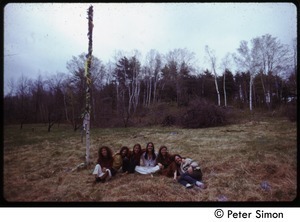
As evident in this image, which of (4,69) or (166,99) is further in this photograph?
(166,99)

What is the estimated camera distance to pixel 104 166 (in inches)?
198

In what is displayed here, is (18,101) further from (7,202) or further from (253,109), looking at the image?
(253,109)

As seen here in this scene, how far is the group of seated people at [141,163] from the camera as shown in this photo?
15.9 feet

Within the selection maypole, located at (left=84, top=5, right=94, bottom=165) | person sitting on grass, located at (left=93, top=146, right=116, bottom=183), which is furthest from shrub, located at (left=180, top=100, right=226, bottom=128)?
maypole, located at (left=84, top=5, right=94, bottom=165)

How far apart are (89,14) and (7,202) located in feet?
12.2

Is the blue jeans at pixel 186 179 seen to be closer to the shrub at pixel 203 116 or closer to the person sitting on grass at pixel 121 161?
the person sitting on grass at pixel 121 161

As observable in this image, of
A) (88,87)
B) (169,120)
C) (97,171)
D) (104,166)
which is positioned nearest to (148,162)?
(104,166)

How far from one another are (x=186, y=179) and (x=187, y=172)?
17cm

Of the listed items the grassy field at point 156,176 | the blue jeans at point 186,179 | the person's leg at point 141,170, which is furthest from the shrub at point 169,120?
the blue jeans at point 186,179

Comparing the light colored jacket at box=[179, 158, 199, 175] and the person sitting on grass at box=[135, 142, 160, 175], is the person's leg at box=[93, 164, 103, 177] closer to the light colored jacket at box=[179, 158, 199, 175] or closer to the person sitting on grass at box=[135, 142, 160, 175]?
the person sitting on grass at box=[135, 142, 160, 175]

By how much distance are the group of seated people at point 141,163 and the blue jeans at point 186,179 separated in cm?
9

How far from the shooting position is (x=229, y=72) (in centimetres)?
561

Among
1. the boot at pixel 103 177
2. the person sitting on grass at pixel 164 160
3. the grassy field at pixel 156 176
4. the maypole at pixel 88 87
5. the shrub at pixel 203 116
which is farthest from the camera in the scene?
the shrub at pixel 203 116

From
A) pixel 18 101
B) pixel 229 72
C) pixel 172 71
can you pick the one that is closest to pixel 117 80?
pixel 172 71
